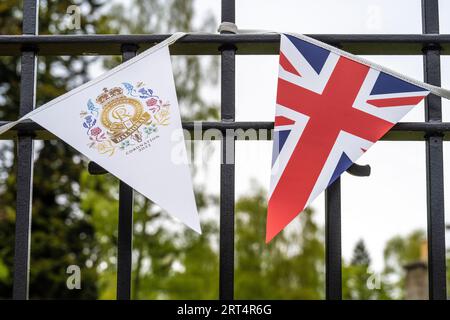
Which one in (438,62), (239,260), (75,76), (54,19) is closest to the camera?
(438,62)

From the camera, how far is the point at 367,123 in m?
2.68

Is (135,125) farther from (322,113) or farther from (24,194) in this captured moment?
(322,113)

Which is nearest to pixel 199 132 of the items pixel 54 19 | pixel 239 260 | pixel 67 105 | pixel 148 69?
pixel 148 69

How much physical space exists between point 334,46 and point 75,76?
440 inches

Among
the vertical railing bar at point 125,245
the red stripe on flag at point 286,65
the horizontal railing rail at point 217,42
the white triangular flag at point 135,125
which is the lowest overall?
the vertical railing bar at point 125,245

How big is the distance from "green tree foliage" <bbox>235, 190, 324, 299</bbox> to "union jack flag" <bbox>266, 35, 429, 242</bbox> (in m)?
13.0

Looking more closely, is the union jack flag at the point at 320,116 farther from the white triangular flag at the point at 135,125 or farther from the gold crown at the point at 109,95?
the gold crown at the point at 109,95

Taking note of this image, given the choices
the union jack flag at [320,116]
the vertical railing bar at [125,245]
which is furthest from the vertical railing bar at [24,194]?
the union jack flag at [320,116]

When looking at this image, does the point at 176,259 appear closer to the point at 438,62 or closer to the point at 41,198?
the point at 41,198

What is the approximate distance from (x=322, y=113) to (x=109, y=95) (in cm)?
77

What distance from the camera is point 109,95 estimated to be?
2.76 metres

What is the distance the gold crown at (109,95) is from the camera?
2.75 m

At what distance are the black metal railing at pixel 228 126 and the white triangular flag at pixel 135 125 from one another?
0.07 metres
